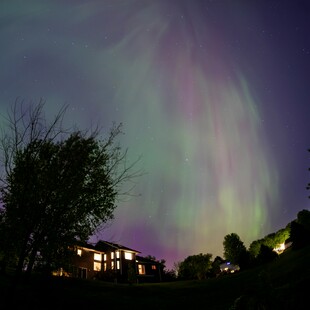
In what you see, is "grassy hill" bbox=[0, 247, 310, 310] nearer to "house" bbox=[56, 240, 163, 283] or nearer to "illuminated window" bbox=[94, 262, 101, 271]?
"house" bbox=[56, 240, 163, 283]

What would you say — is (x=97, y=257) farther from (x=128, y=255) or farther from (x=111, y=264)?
(x=128, y=255)

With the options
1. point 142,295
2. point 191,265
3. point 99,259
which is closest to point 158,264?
point 191,265

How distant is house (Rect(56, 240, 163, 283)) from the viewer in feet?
193

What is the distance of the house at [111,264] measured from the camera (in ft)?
193

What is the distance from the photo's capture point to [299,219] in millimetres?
62938

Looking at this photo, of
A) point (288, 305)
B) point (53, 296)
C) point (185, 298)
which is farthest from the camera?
point (185, 298)

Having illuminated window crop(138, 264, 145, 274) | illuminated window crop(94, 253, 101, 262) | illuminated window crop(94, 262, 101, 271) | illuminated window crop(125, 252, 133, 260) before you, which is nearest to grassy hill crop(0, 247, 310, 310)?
illuminated window crop(94, 262, 101, 271)

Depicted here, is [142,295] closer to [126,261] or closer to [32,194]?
[32,194]

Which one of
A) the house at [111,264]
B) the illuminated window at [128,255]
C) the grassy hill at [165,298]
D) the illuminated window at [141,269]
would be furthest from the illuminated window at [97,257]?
the grassy hill at [165,298]

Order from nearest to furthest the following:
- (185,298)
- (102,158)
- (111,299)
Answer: (102,158), (111,299), (185,298)

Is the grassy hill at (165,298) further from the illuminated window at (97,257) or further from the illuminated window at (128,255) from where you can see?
the illuminated window at (128,255)

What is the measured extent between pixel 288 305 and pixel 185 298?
75.0 ft

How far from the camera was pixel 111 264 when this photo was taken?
6556cm

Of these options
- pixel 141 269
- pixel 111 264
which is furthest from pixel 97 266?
pixel 141 269
